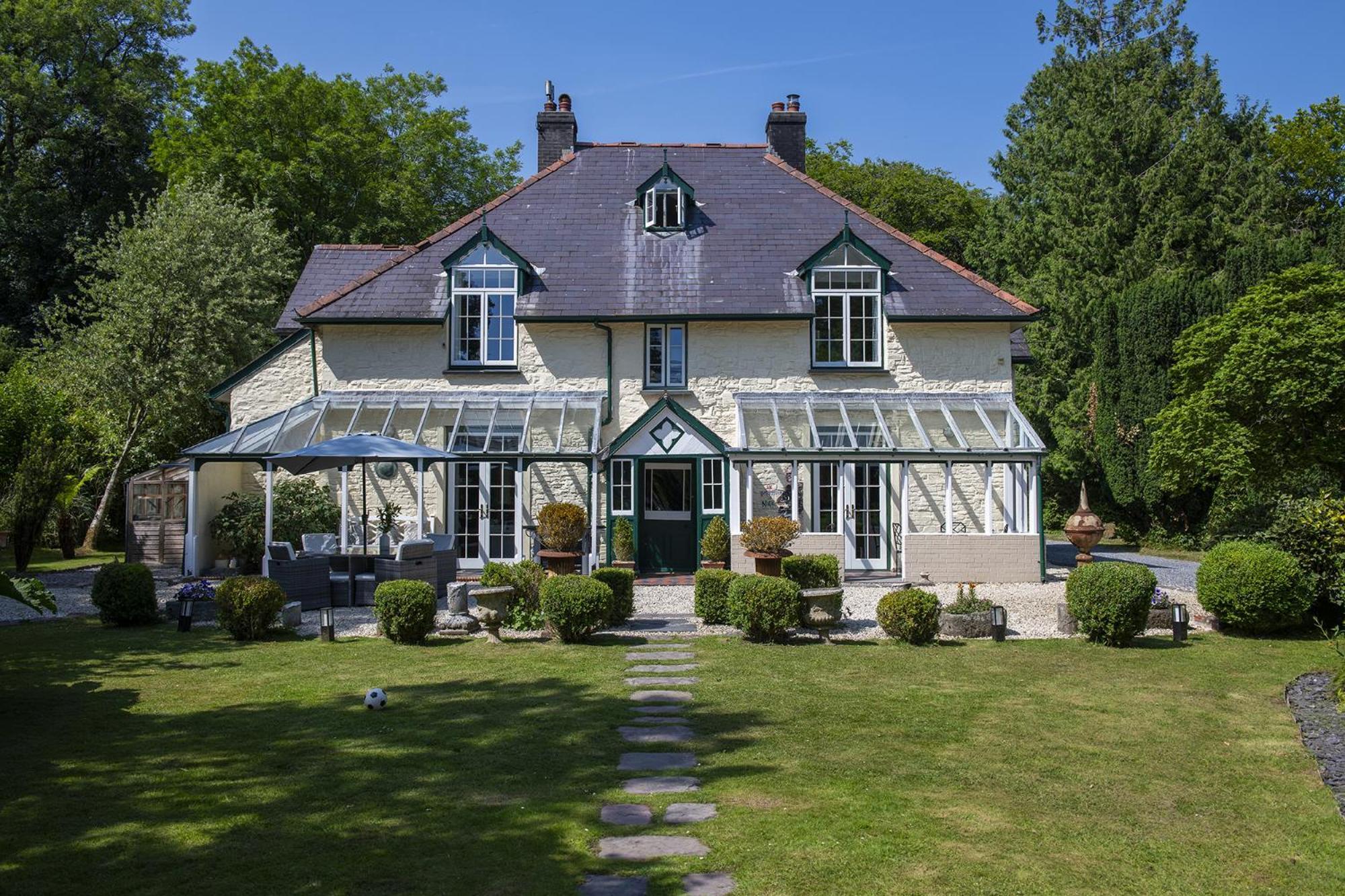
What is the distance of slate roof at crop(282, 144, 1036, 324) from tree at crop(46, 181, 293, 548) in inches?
170

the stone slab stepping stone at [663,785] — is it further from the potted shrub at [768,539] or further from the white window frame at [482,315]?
the white window frame at [482,315]

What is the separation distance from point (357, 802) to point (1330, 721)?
7699mm

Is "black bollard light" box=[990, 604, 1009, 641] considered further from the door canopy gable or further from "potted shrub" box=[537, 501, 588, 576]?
→ the door canopy gable

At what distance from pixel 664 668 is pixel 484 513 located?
1108 centimetres

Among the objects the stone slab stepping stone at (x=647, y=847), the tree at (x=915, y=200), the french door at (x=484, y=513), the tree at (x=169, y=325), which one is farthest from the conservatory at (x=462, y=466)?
the tree at (x=915, y=200)

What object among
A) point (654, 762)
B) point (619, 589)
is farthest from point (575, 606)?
point (654, 762)

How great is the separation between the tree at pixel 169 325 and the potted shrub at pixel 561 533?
46.6 feet

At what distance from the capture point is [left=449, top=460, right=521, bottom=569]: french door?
842 inches

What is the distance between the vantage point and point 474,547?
2144 centimetres

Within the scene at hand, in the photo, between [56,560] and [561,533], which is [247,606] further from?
[56,560]

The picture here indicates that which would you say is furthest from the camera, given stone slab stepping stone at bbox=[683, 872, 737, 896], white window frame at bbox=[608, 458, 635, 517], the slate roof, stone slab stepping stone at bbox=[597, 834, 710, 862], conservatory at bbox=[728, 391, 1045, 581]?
the slate roof

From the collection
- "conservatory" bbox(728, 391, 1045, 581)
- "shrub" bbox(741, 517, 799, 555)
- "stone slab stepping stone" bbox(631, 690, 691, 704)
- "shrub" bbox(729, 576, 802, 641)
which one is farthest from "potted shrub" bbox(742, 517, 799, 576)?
"stone slab stepping stone" bbox(631, 690, 691, 704)

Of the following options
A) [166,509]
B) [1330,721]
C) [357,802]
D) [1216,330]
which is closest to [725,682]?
[357,802]

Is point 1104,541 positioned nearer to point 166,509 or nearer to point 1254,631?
point 1254,631
